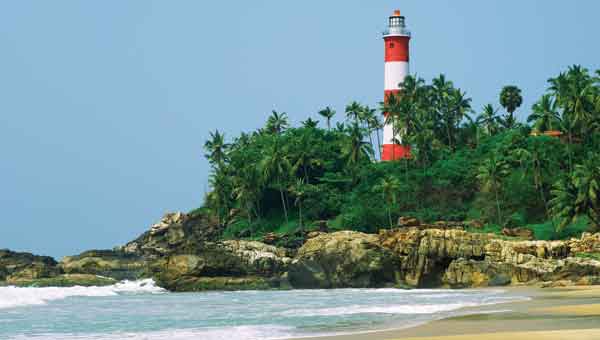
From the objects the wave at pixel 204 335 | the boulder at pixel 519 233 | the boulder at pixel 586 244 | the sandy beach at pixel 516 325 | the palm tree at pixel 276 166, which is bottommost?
the wave at pixel 204 335

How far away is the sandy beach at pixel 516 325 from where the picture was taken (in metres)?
21.5

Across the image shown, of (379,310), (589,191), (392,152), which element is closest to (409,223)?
(589,191)

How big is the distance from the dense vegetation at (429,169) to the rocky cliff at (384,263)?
8.00m

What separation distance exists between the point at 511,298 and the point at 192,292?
2393 centimetres

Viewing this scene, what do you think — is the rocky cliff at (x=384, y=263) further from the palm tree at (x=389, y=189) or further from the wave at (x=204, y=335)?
the wave at (x=204, y=335)

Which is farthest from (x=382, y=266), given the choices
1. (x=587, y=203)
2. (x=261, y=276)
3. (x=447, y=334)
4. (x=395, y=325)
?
(x=447, y=334)

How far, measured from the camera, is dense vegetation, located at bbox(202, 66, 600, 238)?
7169 cm

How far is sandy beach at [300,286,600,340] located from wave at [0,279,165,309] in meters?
24.1

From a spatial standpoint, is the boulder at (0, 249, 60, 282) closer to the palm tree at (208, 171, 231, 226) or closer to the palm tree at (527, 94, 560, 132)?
the palm tree at (208, 171, 231, 226)

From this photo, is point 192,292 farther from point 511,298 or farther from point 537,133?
point 537,133

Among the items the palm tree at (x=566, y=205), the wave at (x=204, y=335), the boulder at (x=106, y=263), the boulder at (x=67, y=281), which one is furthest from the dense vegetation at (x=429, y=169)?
the wave at (x=204, y=335)

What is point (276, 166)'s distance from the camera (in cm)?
8450

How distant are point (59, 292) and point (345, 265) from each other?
18094 mm

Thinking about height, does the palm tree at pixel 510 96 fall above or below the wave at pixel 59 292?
above
